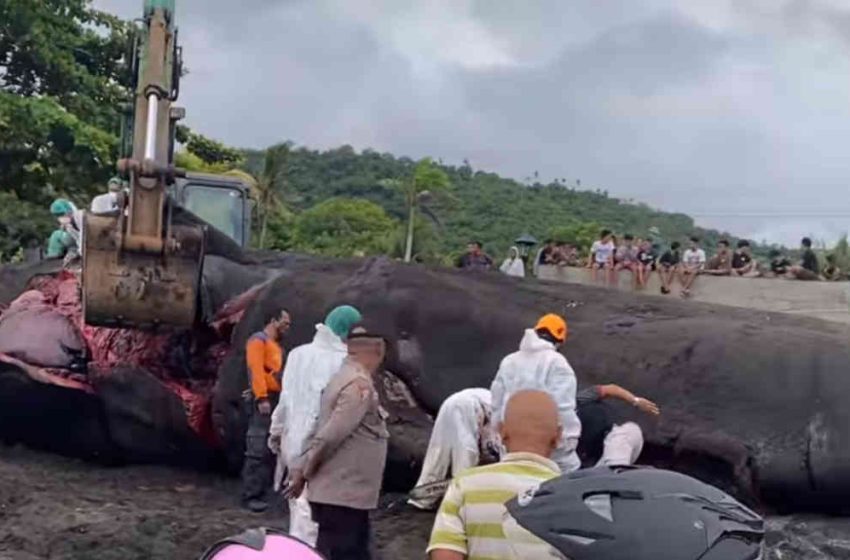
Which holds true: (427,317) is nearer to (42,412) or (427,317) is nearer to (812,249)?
(42,412)

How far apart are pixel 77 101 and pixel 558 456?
17308mm

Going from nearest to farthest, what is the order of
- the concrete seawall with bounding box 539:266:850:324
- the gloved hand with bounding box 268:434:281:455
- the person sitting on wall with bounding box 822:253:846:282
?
the gloved hand with bounding box 268:434:281:455 → the concrete seawall with bounding box 539:266:850:324 → the person sitting on wall with bounding box 822:253:846:282

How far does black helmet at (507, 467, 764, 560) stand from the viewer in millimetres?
2268

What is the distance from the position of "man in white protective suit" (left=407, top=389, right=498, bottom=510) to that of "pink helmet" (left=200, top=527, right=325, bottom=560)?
547 cm

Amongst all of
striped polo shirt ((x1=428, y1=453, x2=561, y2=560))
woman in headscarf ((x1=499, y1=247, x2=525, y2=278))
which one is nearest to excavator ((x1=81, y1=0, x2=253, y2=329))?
striped polo shirt ((x1=428, y1=453, x2=561, y2=560))

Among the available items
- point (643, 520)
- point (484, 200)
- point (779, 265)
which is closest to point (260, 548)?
point (643, 520)

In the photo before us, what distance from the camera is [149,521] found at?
27.3 ft

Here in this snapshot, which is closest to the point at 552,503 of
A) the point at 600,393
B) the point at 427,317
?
the point at 600,393

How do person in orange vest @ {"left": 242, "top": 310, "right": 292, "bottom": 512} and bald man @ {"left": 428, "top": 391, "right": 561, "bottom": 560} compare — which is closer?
bald man @ {"left": 428, "top": 391, "right": 561, "bottom": 560}

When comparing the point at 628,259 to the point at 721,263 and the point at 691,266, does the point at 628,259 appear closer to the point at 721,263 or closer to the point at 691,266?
the point at 691,266

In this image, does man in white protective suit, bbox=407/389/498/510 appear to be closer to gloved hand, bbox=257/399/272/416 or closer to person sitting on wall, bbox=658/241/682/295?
gloved hand, bbox=257/399/272/416

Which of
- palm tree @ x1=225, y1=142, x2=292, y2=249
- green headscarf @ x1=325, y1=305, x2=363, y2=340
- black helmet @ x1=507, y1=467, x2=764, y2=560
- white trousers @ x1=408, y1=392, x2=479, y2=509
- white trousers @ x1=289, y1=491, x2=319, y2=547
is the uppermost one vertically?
palm tree @ x1=225, y1=142, x2=292, y2=249

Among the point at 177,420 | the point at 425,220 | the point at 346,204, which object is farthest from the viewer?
the point at 346,204

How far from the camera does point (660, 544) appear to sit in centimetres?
226
